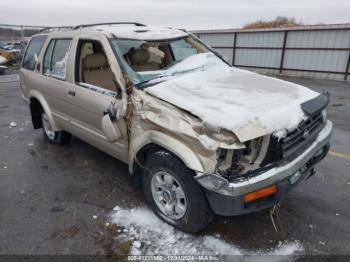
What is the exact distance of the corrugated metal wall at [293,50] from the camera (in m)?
12.6

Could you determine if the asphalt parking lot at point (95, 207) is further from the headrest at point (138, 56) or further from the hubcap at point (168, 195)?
the headrest at point (138, 56)

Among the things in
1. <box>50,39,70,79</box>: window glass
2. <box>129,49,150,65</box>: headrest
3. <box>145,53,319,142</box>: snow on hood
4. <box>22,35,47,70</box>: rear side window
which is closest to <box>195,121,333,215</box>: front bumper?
<box>145,53,319,142</box>: snow on hood

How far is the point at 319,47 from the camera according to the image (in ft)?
43.3

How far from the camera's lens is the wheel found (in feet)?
15.8

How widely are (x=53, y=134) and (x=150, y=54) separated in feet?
7.89

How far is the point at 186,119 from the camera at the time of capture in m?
2.37

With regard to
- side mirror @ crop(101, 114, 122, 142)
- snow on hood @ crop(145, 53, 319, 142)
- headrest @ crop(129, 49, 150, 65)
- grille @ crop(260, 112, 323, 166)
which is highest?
headrest @ crop(129, 49, 150, 65)

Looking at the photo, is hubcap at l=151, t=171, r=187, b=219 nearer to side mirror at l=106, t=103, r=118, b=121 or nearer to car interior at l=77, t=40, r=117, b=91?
side mirror at l=106, t=103, r=118, b=121

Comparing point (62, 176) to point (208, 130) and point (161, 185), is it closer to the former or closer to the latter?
point (161, 185)

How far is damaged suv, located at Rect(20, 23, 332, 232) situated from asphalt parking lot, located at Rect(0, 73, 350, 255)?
52 centimetres

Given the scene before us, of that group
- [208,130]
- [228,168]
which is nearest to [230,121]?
[208,130]

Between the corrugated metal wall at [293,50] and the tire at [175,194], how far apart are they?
33.8ft

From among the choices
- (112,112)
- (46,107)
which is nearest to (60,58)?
(46,107)

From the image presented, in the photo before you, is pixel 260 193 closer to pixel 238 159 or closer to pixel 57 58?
pixel 238 159
